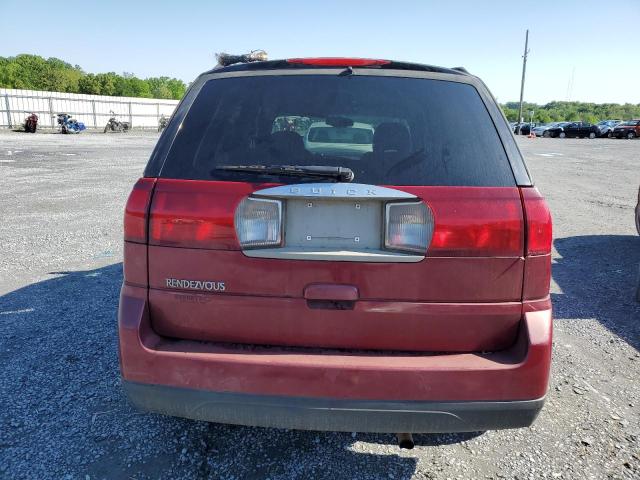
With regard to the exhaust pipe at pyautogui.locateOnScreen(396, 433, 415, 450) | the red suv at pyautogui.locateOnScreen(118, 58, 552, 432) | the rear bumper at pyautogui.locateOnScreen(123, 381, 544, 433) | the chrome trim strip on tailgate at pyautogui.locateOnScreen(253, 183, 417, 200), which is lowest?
the exhaust pipe at pyautogui.locateOnScreen(396, 433, 415, 450)

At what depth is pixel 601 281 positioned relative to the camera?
5.37 meters

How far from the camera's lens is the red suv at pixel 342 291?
1.94 m

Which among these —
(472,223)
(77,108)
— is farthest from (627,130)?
(472,223)

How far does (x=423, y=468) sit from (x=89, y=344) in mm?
2539

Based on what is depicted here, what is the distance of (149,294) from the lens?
2.07m

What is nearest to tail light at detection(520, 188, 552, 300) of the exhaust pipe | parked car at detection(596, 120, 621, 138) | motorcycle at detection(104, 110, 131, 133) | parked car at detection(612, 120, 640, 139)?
the exhaust pipe

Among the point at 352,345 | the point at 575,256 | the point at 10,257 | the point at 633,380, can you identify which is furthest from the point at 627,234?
the point at 10,257

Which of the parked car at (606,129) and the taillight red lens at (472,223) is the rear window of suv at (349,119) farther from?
the parked car at (606,129)

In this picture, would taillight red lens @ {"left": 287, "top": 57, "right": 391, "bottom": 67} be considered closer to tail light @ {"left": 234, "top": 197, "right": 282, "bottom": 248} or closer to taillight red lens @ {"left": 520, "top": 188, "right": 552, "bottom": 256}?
tail light @ {"left": 234, "top": 197, "right": 282, "bottom": 248}

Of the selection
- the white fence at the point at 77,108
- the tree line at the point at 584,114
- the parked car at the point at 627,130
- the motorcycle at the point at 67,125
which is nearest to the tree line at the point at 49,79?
the white fence at the point at 77,108

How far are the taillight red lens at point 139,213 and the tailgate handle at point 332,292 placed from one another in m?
0.73

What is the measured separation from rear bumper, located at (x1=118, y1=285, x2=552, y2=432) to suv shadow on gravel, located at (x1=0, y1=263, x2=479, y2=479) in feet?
1.85

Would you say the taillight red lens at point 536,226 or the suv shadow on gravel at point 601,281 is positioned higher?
the taillight red lens at point 536,226

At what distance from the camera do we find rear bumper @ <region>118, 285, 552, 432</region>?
1.92m
